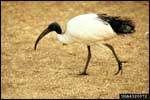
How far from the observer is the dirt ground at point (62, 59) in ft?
28.7

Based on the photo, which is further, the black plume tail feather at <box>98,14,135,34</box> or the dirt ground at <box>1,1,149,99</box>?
the black plume tail feather at <box>98,14,135,34</box>

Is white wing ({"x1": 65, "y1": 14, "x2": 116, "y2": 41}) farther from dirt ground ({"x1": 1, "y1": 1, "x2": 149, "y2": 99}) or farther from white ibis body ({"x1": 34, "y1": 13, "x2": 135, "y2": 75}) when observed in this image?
dirt ground ({"x1": 1, "y1": 1, "x2": 149, "y2": 99})

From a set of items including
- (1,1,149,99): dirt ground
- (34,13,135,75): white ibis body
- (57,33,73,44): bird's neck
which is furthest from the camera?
(57,33,73,44): bird's neck

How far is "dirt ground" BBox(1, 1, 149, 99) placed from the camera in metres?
8.75

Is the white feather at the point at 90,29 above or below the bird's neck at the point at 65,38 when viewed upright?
above

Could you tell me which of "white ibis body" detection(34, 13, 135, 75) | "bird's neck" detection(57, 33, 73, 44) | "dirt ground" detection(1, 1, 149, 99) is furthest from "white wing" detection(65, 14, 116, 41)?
"dirt ground" detection(1, 1, 149, 99)

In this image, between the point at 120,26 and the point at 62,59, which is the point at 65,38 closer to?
the point at 62,59

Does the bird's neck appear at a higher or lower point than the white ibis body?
lower

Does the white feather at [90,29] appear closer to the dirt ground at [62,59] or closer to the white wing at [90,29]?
the white wing at [90,29]

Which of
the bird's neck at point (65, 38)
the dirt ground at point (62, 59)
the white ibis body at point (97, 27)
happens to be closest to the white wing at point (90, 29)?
the white ibis body at point (97, 27)

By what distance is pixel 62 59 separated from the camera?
10367mm

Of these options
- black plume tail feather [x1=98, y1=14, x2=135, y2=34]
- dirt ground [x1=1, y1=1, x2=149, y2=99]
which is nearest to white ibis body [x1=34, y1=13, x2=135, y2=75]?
black plume tail feather [x1=98, y1=14, x2=135, y2=34]

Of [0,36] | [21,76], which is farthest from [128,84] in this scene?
[0,36]

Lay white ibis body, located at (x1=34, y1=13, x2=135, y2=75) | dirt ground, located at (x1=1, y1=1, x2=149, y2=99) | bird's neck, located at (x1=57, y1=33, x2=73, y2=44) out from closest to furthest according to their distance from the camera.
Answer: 1. dirt ground, located at (x1=1, y1=1, x2=149, y2=99)
2. white ibis body, located at (x1=34, y1=13, x2=135, y2=75)
3. bird's neck, located at (x1=57, y1=33, x2=73, y2=44)
